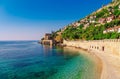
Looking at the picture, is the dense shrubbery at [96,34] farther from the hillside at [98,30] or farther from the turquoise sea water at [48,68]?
the turquoise sea water at [48,68]

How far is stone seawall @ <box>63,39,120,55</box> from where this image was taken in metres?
37.8

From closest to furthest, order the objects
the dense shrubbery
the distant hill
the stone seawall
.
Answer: the stone seawall → the dense shrubbery → the distant hill

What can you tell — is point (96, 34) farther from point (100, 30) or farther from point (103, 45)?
point (103, 45)

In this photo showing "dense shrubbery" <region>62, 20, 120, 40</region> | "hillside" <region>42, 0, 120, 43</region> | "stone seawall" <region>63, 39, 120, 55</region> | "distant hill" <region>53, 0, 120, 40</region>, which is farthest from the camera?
"hillside" <region>42, 0, 120, 43</region>

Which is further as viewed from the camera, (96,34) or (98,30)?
(98,30)

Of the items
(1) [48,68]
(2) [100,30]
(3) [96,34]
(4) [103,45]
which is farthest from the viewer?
(2) [100,30]

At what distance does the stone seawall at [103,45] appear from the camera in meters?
37.8

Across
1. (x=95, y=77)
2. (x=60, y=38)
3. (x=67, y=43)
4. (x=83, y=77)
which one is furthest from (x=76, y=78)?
(x=60, y=38)

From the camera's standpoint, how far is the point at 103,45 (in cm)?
5125

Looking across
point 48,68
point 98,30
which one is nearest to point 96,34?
point 98,30

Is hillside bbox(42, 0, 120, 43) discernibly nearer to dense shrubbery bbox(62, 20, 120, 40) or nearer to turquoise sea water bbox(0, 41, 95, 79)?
dense shrubbery bbox(62, 20, 120, 40)

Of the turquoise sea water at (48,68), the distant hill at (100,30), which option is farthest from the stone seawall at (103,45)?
the turquoise sea water at (48,68)

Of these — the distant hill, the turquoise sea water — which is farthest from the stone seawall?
the turquoise sea water

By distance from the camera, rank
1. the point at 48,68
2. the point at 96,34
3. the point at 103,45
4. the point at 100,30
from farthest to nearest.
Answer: the point at 100,30 < the point at 96,34 < the point at 103,45 < the point at 48,68
